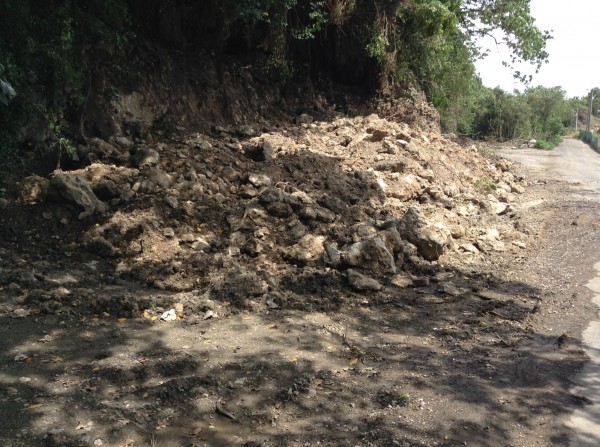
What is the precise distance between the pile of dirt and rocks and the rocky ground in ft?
0.09

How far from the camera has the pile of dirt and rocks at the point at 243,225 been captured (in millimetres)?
5668

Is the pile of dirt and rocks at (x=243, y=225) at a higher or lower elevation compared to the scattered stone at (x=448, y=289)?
higher

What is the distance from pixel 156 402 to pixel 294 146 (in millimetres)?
6453

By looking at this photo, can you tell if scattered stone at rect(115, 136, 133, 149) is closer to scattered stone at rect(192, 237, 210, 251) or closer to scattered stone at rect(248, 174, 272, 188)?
scattered stone at rect(248, 174, 272, 188)

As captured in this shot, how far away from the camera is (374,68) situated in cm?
1371

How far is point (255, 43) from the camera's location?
37.7ft

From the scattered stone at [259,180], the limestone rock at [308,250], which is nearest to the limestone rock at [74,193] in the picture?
the scattered stone at [259,180]

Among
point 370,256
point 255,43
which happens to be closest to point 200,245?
point 370,256

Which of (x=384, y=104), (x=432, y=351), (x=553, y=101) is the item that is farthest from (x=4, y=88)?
(x=553, y=101)

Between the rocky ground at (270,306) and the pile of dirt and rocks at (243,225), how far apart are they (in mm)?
26

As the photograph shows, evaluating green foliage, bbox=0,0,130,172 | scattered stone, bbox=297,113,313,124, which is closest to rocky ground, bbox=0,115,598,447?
green foliage, bbox=0,0,130,172

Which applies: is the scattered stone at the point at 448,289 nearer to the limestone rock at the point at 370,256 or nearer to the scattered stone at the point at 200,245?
the limestone rock at the point at 370,256

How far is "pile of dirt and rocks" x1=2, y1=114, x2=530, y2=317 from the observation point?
5.67 metres

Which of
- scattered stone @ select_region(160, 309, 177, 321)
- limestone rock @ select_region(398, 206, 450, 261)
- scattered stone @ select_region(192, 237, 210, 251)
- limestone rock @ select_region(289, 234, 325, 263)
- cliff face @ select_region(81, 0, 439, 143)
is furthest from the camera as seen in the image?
cliff face @ select_region(81, 0, 439, 143)
